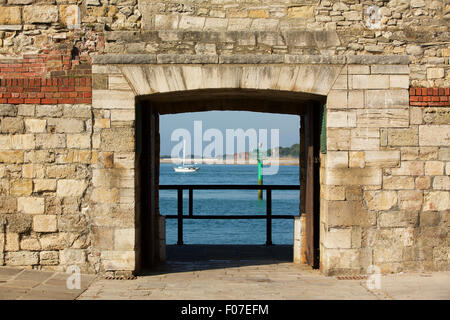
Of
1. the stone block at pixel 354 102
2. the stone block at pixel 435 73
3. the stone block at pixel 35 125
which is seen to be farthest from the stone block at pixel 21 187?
the stone block at pixel 435 73

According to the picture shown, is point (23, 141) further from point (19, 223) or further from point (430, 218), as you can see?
point (430, 218)

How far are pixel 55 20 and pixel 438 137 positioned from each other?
4.45 metres

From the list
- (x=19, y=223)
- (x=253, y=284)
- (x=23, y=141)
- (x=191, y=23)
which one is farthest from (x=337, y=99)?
(x=19, y=223)

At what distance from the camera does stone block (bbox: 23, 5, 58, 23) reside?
543cm

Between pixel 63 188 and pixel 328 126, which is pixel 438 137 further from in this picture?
pixel 63 188

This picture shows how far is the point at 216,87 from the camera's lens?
5328mm

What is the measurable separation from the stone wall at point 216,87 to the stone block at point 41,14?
0.04ft

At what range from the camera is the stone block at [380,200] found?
5375 mm

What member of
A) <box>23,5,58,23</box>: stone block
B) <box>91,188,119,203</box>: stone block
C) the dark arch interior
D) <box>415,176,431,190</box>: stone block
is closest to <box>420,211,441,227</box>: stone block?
<box>415,176,431,190</box>: stone block

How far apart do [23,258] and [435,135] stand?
15.5ft

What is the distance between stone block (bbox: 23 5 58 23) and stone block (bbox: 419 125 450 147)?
14.0 ft

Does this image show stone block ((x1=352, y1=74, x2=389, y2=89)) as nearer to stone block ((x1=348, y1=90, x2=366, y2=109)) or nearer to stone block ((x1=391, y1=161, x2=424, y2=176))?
stone block ((x1=348, y1=90, x2=366, y2=109))

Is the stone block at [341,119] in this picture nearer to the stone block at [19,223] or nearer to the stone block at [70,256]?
the stone block at [70,256]
